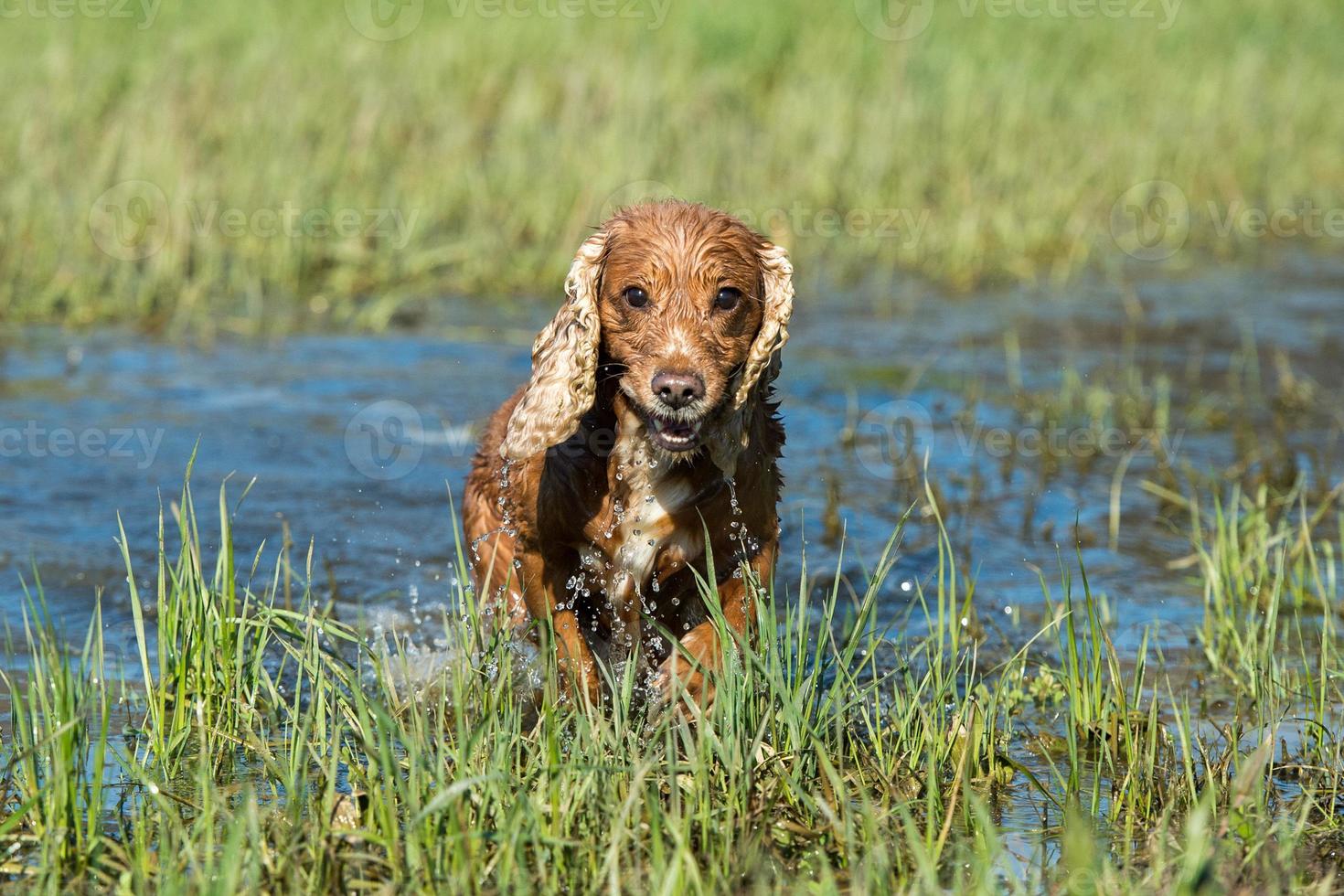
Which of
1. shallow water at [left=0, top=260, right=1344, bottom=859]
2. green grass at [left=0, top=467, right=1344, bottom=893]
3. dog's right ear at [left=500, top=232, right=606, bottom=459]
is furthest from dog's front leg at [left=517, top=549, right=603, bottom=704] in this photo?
shallow water at [left=0, top=260, right=1344, bottom=859]

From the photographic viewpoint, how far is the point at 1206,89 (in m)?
13.5

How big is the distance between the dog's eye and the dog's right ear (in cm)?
30

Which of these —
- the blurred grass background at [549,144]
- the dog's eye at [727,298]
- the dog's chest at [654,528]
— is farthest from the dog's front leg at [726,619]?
the blurred grass background at [549,144]

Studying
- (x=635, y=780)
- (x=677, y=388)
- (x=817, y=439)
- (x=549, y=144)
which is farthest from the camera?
(x=549, y=144)

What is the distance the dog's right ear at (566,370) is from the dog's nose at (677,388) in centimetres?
23

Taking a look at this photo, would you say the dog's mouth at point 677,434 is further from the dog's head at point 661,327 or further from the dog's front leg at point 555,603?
the dog's front leg at point 555,603

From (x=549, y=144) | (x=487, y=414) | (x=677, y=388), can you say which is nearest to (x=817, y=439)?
(x=487, y=414)

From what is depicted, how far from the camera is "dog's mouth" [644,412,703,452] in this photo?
4008 mm

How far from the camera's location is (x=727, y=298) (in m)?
4.18

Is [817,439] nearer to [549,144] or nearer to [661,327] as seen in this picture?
[661,327]

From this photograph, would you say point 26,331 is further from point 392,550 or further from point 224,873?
point 224,873

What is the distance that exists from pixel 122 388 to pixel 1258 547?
5.02 m

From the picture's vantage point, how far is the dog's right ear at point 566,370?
406 centimetres

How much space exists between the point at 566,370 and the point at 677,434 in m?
0.32
